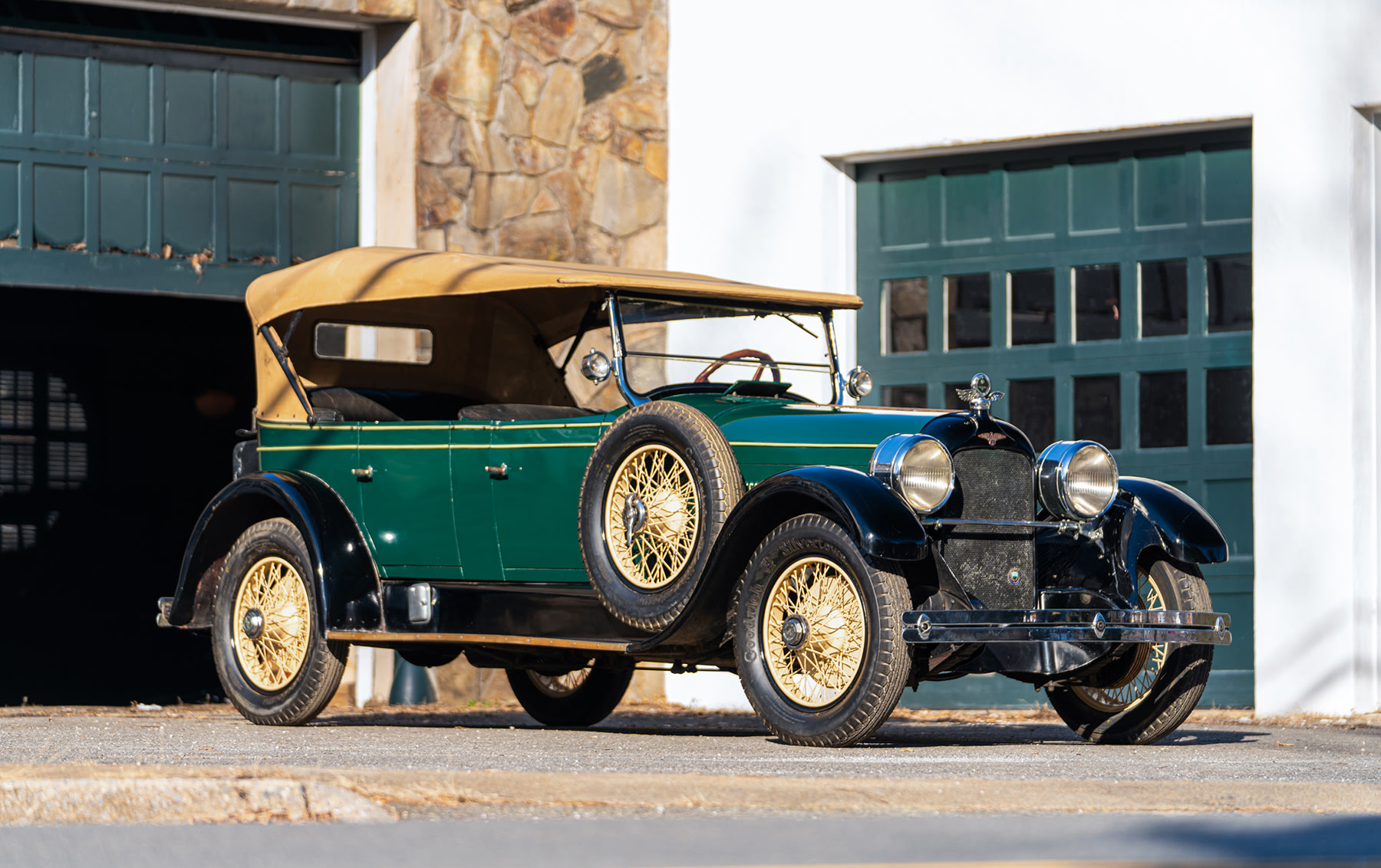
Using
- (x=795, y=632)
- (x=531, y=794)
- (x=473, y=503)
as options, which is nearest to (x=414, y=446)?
(x=473, y=503)

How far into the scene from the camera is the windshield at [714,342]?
25.7 ft

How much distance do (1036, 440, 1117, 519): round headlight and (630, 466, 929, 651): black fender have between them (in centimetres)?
64

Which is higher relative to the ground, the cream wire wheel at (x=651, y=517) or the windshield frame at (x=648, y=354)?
the windshield frame at (x=648, y=354)

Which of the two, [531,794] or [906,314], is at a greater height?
[906,314]

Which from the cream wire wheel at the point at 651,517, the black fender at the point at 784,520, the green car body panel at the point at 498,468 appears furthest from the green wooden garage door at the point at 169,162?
the black fender at the point at 784,520

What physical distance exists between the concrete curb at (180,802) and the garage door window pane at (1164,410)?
6791mm

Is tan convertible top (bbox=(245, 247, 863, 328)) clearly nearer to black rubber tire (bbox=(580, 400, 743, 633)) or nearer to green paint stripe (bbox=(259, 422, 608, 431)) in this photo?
green paint stripe (bbox=(259, 422, 608, 431))

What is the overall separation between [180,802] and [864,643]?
2547 mm

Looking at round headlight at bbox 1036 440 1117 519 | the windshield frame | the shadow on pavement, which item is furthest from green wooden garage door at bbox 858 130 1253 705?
the shadow on pavement

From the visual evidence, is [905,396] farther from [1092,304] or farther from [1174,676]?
[1174,676]

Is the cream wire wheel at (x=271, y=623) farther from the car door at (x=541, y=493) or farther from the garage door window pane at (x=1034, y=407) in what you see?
the garage door window pane at (x=1034, y=407)

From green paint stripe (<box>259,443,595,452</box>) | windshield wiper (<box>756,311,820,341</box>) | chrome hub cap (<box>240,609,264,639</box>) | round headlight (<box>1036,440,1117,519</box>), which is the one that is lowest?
chrome hub cap (<box>240,609,264,639</box>)

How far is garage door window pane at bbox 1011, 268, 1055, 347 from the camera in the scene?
10.8 metres

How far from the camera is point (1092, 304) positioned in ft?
35.0
